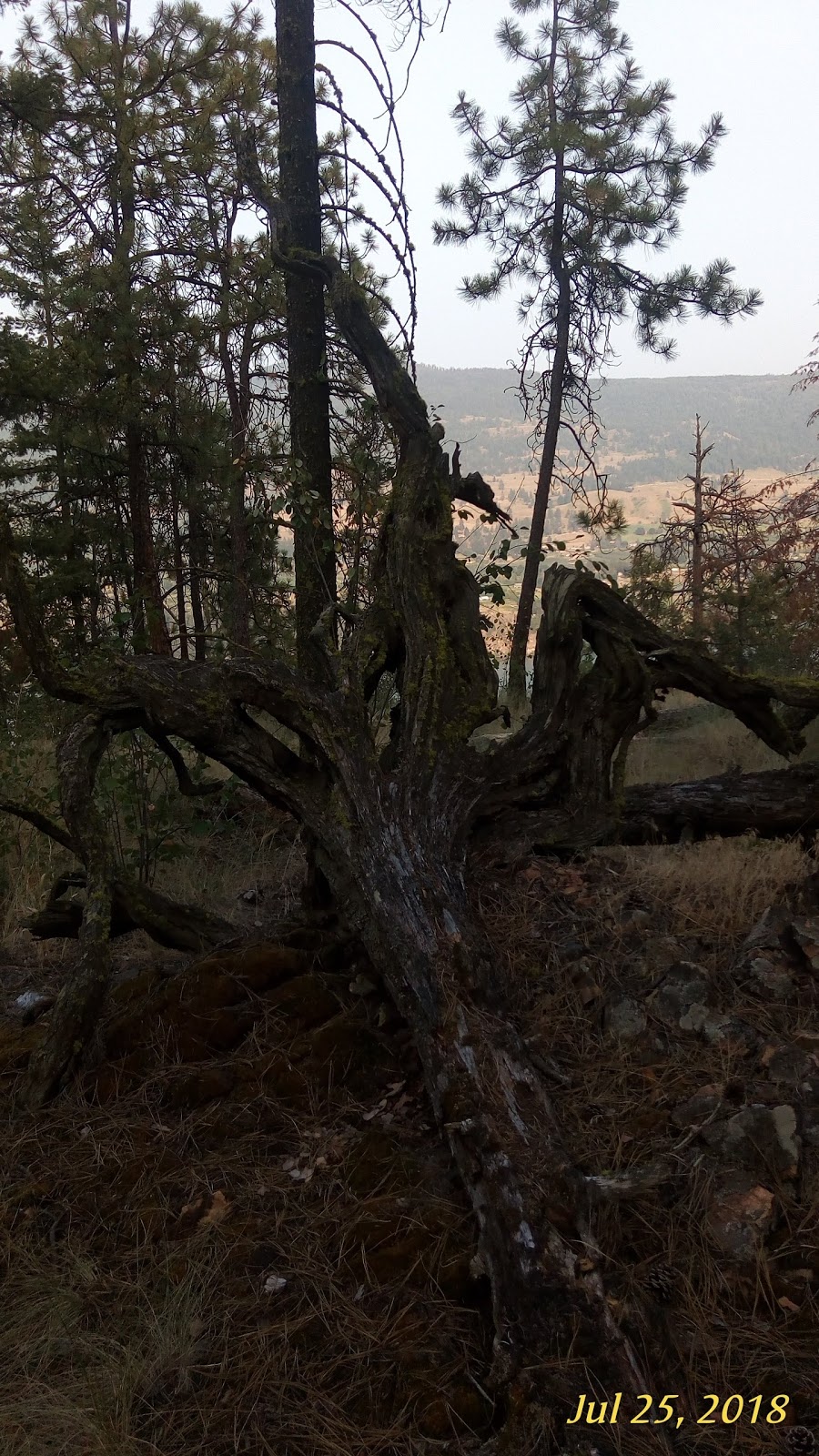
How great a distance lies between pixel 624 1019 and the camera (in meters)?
3.15

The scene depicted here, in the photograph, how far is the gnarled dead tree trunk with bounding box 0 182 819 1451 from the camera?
2119 mm

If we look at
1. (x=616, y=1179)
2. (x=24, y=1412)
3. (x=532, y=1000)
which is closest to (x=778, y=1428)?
(x=616, y=1179)

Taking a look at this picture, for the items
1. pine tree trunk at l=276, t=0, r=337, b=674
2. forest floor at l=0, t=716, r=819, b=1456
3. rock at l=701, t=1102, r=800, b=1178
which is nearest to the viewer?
forest floor at l=0, t=716, r=819, b=1456

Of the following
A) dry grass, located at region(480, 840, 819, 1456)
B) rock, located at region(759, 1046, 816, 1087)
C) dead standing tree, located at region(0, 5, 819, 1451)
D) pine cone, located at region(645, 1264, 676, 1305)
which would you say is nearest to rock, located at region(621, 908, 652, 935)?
dry grass, located at region(480, 840, 819, 1456)

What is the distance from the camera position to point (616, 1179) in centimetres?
238

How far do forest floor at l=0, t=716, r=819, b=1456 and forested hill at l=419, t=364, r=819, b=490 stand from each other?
102302 millimetres

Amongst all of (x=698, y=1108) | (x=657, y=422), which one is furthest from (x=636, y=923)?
(x=657, y=422)

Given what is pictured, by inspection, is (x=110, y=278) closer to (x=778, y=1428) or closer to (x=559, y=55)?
(x=559, y=55)

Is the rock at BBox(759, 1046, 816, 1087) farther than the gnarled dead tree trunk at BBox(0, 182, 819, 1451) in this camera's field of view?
Yes

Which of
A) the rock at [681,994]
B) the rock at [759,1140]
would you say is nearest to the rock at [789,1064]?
the rock at [759,1140]

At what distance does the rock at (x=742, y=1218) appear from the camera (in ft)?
7.66

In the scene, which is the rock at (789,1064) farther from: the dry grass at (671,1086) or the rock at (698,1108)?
the rock at (698,1108)

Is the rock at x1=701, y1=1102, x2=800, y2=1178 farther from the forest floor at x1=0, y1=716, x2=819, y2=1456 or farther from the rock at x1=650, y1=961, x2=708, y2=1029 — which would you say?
the rock at x1=650, y1=961, x2=708, y2=1029

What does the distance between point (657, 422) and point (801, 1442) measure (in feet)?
557
